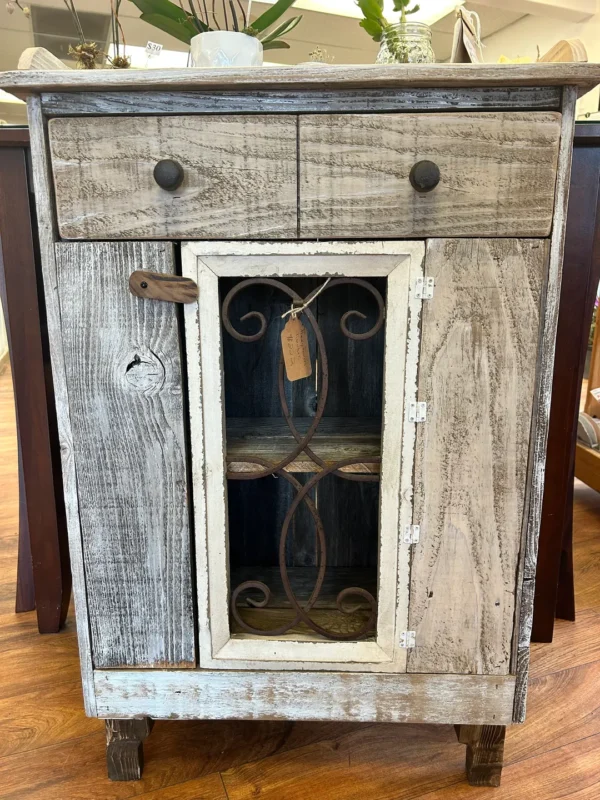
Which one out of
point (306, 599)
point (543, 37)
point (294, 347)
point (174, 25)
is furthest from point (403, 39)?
point (543, 37)

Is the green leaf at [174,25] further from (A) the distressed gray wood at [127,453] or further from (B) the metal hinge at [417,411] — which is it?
(B) the metal hinge at [417,411]

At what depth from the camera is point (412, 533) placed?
90 cm

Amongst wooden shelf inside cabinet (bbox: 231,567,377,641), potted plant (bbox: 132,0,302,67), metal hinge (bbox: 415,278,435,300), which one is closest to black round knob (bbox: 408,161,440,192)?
metal hinge (bbox: 415,278,435,300)

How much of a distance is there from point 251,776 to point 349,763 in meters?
0.17

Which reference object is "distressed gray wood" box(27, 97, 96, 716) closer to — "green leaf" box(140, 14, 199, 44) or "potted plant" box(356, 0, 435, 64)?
"green leaf" box(140, 14, 199, 44)

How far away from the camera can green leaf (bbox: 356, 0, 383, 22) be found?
0.98 metres

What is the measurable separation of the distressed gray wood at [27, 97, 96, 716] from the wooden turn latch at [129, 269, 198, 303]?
4.7 inches

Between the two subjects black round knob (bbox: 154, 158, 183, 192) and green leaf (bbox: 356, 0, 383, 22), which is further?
green leaf (bbox: 356, 0, 383, 22)

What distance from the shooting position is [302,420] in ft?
3.62

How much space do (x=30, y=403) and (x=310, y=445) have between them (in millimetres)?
670

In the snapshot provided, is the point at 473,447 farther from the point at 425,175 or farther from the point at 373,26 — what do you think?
the point at 373,26

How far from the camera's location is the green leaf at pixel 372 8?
979mm

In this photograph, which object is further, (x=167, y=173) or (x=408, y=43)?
(x=408, y=43)

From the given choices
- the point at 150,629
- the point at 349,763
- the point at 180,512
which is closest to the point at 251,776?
the point at 349,763
